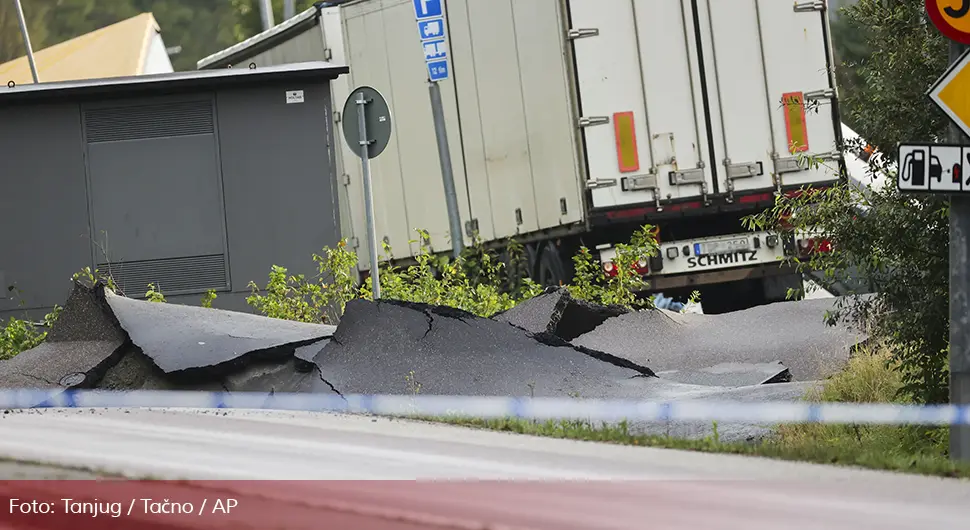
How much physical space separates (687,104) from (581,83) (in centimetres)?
126

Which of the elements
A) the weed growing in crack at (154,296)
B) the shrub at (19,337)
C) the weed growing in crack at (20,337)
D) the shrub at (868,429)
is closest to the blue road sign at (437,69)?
the weed growing in crack at (154,296)

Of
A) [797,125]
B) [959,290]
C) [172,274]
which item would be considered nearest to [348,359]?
[959,290]

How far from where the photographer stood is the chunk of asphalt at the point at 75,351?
11.4m

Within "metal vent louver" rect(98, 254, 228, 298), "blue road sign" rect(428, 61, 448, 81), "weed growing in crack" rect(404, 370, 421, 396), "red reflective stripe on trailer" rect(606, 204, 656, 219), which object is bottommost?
"weed growing in crack" rect(404, 370, 421, 396)

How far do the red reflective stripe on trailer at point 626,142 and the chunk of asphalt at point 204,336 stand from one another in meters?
7.49

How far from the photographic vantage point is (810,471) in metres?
7.66

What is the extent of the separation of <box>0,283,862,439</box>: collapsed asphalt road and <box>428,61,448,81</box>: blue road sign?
7.79 m

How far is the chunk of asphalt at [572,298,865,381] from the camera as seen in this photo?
13.9 meters

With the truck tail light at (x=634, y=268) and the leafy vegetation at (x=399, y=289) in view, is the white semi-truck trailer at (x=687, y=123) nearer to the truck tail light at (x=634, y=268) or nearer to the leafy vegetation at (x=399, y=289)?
the truck tail light at (x=634, y=268)

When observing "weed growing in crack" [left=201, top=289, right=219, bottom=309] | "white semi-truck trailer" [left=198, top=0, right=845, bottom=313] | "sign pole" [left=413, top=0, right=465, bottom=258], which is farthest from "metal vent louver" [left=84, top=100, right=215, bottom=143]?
"white semi-truck trailer" [left=198, top=0, right=845, bottom=313]

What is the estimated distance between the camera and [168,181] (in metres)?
16.5

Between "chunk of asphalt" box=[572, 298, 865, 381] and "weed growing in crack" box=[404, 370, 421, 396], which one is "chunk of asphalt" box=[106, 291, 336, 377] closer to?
"weed growing in crack" box=[404, 370, 421, 396]

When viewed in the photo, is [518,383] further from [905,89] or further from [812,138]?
[812,138]

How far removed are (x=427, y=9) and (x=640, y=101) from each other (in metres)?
2.86
